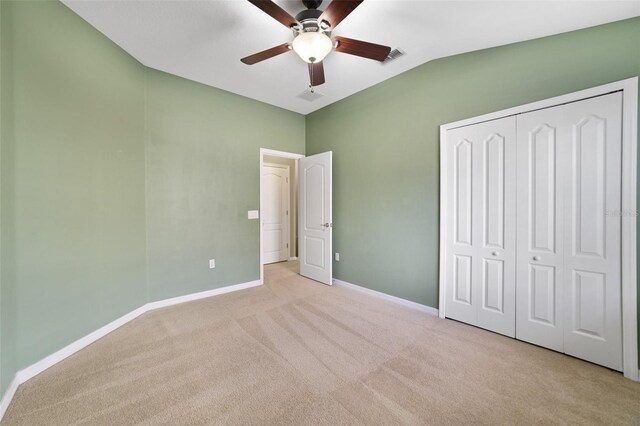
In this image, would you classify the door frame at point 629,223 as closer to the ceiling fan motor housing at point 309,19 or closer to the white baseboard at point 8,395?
the ceiling fan motor housing at point 309,19

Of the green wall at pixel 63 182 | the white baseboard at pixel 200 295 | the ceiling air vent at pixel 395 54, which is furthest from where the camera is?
the white baseboard at pixel 200 295

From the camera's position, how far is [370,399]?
160 cm

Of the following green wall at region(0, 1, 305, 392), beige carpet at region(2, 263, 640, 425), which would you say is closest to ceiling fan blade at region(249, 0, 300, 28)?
green wall at region(0, 1, 305, 392)

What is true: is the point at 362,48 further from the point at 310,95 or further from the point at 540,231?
the point at 540,231

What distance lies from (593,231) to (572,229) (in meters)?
0.11

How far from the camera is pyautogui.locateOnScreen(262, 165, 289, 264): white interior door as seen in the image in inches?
217

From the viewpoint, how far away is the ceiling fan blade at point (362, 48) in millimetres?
1896

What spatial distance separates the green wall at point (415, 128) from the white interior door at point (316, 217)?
19 centimetres

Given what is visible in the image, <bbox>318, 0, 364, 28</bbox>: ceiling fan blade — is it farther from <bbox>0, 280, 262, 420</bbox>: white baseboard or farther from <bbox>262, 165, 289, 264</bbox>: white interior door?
<bbox>262, 165, 289, 264</bbox>: white interior door

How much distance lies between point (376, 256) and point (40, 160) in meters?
3.45

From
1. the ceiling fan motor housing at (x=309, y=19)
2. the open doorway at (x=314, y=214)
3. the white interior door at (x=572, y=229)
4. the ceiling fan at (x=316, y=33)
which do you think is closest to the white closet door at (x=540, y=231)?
the white interior door at (x=572, y=229)

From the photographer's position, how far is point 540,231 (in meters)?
2.17

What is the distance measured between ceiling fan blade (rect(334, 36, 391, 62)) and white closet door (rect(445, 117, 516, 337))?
124cm

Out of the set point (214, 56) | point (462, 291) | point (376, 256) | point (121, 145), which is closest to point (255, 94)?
point (214, 56)
